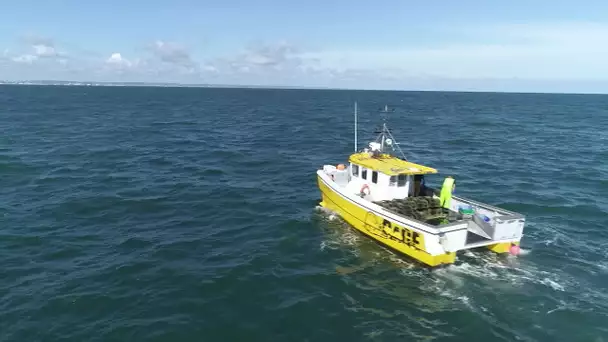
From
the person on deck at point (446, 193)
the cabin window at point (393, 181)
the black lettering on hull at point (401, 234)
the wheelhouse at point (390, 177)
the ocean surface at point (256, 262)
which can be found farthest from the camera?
the cabin window at point (393, 181)

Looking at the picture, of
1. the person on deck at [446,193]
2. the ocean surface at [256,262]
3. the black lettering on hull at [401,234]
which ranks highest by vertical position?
the person on deck at [446,193]

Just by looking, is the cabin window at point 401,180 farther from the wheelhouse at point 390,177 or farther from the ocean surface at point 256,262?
the ocean surface at point 256,262

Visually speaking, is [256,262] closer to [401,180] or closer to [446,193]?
[401,180]

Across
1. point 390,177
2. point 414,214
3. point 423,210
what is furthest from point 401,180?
point 414,214

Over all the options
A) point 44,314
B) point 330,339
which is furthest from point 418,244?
point 44,314

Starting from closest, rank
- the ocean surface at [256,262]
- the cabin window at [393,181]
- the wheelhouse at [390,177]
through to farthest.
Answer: the ocean surface at [256,262], the wheelhouse at [390,177], the cabin window at [393,181]

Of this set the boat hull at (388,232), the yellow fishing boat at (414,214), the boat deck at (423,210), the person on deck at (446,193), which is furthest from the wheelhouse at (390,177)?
the boat hull at (388,232)

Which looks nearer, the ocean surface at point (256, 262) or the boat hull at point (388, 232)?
the ocean surface at point (256, 262)

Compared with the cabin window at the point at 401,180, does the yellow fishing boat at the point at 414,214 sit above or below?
below

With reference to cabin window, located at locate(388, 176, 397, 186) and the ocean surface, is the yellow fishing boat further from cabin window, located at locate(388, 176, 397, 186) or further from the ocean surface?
the ocean surface
